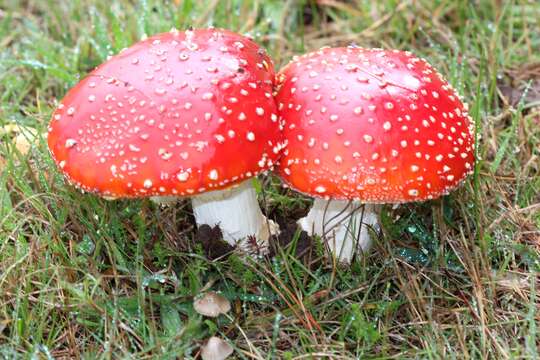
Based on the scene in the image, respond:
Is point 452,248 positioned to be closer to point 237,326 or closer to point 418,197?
point 418,197

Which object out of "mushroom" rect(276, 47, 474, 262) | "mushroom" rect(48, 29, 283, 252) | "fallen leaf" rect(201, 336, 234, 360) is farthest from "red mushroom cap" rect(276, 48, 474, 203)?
"fallen leaf" rect(201, 336, 234, 360)

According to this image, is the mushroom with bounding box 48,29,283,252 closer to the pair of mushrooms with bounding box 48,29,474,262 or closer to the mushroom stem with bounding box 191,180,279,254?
the pair of mushrooms with bounding box 48,29,474,262

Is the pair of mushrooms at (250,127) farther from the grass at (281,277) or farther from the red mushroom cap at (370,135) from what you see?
the grass at (281,277)

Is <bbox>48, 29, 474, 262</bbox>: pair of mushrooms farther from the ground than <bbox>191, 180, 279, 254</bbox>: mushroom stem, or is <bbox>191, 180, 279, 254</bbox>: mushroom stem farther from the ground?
<bbox>48, 29, 474, 262</bbox>: pair of mushrooms

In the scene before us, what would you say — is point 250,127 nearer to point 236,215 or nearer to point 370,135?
point 370,135

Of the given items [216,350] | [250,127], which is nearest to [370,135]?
[250,127]

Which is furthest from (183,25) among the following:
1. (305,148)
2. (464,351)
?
(464,351)
